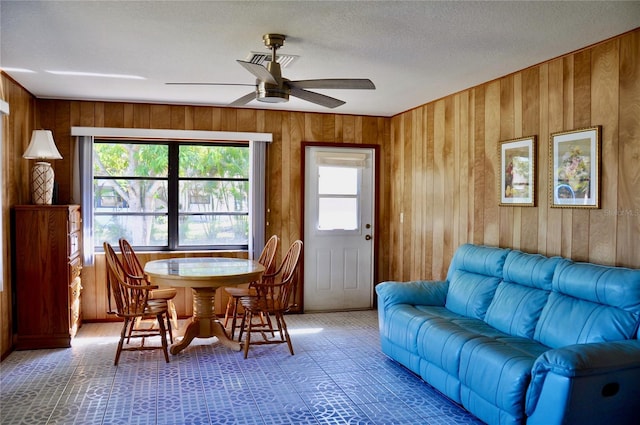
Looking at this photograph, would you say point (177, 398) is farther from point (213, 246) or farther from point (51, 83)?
point (51, 83)

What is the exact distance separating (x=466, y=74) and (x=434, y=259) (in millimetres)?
1950

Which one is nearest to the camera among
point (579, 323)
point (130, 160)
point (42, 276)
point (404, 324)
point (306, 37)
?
point (579, 323)

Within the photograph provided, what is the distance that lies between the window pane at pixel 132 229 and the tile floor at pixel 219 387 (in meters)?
1.21

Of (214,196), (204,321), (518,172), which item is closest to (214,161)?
(214,196)

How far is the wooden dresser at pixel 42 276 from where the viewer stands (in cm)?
449

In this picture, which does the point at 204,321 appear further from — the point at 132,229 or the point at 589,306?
the point at 589,306

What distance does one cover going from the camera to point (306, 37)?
3273 millimetres

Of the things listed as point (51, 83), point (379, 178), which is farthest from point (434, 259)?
point (51, 83)

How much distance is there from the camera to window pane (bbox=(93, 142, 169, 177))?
5.59 metres

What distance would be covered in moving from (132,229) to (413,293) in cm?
320

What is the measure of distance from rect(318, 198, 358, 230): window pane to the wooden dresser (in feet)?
9.00

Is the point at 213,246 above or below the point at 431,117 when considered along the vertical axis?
below

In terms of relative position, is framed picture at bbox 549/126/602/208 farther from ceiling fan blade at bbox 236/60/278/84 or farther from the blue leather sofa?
ceiling fan blade at bbox 236/60/278/84

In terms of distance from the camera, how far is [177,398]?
3406mm
